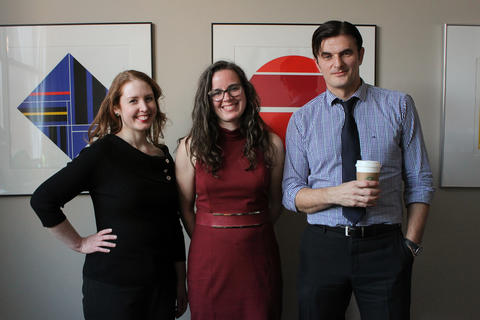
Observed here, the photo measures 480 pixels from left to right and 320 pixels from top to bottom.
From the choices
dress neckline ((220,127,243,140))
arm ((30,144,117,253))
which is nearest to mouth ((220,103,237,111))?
dress neckline ((220,127,243,140))

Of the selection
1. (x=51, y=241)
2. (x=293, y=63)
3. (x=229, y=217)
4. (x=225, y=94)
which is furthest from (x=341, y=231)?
(x=51, y=241)

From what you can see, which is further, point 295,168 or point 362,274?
point 295,168

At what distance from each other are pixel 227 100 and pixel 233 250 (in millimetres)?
675

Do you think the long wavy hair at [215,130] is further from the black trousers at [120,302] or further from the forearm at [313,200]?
the black trousers at [120,302]

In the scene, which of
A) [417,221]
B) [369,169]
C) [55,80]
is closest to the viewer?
[369,169]

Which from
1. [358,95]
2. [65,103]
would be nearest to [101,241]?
[65,103]

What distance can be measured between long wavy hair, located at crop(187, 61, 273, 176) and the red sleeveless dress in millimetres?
37

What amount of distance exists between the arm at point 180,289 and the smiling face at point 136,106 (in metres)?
0.69

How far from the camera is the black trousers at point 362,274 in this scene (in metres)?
1.32

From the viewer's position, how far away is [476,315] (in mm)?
2219

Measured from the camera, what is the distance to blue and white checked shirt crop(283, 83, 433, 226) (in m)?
1.37

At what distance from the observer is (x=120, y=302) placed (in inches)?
51.2

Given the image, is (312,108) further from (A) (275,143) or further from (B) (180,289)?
(B) (180,289)

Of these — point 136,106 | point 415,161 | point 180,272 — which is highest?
point 136,106
